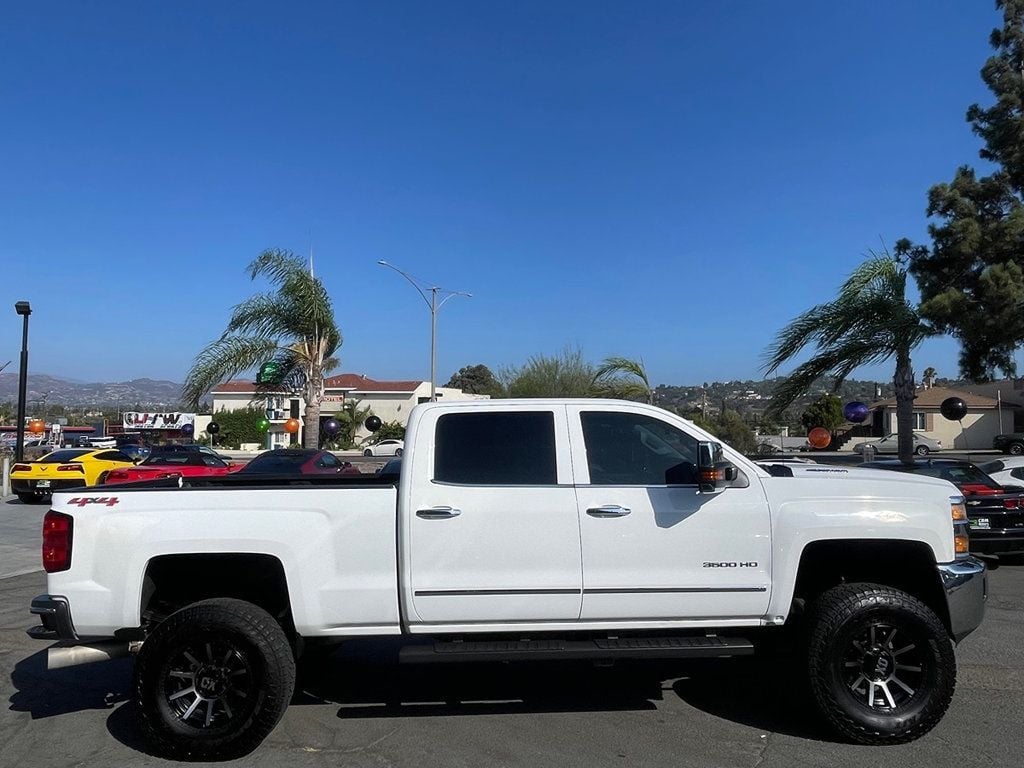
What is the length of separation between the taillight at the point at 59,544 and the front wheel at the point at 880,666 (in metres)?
4.43

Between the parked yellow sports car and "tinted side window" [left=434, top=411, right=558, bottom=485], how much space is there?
18.7 metres

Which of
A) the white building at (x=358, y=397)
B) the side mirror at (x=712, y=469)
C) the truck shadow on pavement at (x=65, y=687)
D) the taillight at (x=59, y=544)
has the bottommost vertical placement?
the truck shadow on pavement at (x=65, y=687)

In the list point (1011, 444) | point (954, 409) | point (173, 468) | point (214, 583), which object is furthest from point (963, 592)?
point (1011, 444)

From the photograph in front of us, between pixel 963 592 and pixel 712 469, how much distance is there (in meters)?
1.75

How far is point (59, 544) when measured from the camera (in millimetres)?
4797

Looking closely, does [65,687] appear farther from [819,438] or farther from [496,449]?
[819,438]

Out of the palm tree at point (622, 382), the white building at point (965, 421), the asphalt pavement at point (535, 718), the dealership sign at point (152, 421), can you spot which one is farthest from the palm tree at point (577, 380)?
the dealership sign at point (152, 421)

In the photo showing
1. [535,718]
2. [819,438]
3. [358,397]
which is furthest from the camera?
[358,397]

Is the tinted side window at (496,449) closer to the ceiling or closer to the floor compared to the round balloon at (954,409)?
closer to the floor

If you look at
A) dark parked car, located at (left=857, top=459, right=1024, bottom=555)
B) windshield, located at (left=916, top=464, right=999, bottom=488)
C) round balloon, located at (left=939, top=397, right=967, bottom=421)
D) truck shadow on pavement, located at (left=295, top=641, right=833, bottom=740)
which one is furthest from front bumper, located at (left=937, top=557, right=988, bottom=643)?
round balloon, located at (left=939, top=397, right=967, bottom=421)

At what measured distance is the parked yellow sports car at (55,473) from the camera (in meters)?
20.6

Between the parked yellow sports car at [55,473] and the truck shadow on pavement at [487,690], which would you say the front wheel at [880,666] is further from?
the parked yellow sports car at [55,473]

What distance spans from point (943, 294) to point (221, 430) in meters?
56.6

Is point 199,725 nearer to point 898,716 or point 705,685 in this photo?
point 705,685
